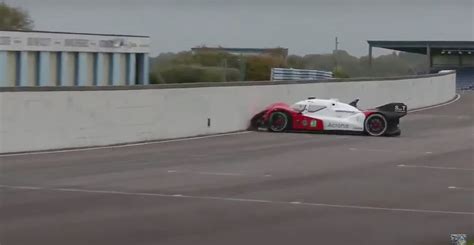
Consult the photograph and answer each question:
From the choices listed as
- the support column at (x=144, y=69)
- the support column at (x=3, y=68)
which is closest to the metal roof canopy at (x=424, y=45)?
the support column at (x=144, y=69)

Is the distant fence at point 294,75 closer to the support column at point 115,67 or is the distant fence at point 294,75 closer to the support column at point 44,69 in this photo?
the support column at point 115,67

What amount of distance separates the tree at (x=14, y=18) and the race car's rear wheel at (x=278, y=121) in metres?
38.0

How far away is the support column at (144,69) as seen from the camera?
50.7m

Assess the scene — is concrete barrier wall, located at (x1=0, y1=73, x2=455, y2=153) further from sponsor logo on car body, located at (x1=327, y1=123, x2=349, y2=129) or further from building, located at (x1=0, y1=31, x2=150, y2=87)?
building, located at (x1=0, y1=31, x2=150, y2=87)

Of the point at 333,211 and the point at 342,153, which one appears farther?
the point at 342,153

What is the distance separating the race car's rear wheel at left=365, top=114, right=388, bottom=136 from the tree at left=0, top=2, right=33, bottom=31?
39.7 metres

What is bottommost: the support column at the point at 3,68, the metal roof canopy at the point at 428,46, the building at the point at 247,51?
the support column at the point at 3,68

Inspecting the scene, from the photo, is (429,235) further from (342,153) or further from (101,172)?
(342,153)

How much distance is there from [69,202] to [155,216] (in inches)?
67.5

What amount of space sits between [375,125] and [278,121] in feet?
9.07

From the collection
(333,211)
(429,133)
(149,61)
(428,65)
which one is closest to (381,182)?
(333,211)

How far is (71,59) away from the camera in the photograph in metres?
47.2

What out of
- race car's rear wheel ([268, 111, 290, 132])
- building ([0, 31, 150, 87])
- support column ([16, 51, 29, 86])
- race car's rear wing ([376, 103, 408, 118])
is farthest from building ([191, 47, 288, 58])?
race car's rear wheel ([268, 111, 290, 132])

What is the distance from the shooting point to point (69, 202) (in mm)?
12938
